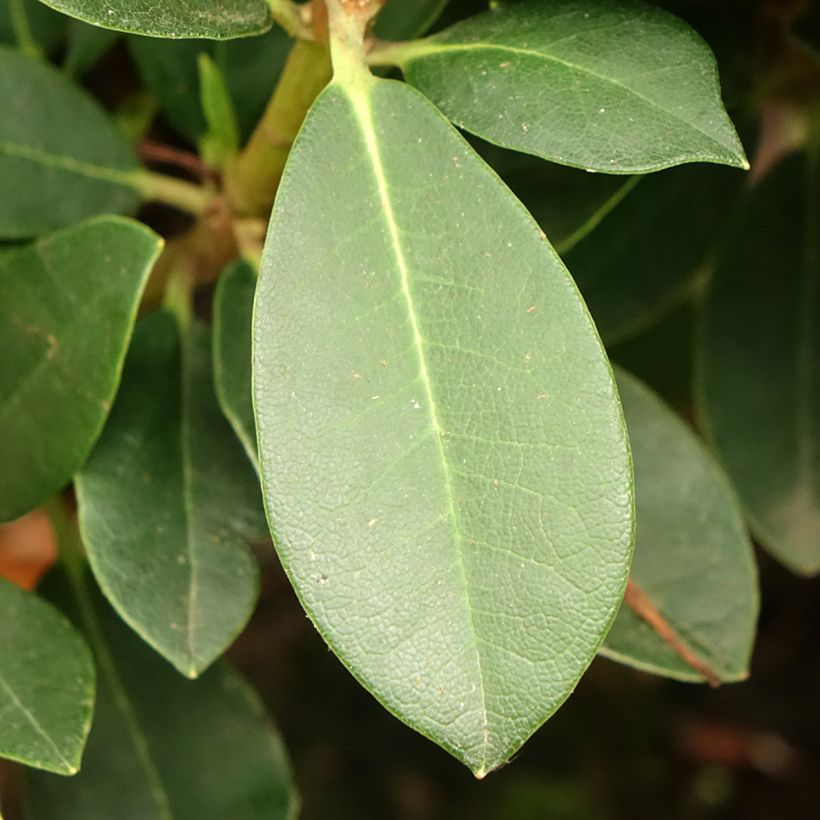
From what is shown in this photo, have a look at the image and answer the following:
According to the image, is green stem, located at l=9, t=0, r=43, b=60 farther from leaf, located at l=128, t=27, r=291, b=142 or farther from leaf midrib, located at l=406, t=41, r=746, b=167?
leaf midrib, located at l=406, t=41, r=746, b=167

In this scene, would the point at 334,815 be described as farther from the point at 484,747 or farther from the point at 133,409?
the point at 484,747

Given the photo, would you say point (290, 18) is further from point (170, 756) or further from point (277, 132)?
point (170, 756)

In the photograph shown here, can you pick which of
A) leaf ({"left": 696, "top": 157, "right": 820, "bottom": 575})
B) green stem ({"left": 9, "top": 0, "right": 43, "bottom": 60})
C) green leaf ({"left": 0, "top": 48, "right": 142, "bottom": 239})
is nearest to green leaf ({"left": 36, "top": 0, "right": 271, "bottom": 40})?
green leaf ({"left": 0, "top": 48, "right": 142, "bottom": 239})

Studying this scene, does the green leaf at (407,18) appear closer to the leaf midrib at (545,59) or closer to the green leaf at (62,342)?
the leaf midrib at (545,59)

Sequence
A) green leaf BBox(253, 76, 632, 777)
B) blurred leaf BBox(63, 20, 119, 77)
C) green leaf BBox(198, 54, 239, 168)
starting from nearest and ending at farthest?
green leaf BBox(253, 76, 632, 777)
green leaf BBox(198, 54, 239, 168)
blurred leaf BBox(63, 20, 119, 77)

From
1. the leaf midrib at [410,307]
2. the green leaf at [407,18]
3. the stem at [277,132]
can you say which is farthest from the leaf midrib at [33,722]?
the green leaf at [407,18]

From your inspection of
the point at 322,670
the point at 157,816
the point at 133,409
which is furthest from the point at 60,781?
the point at 322,670
